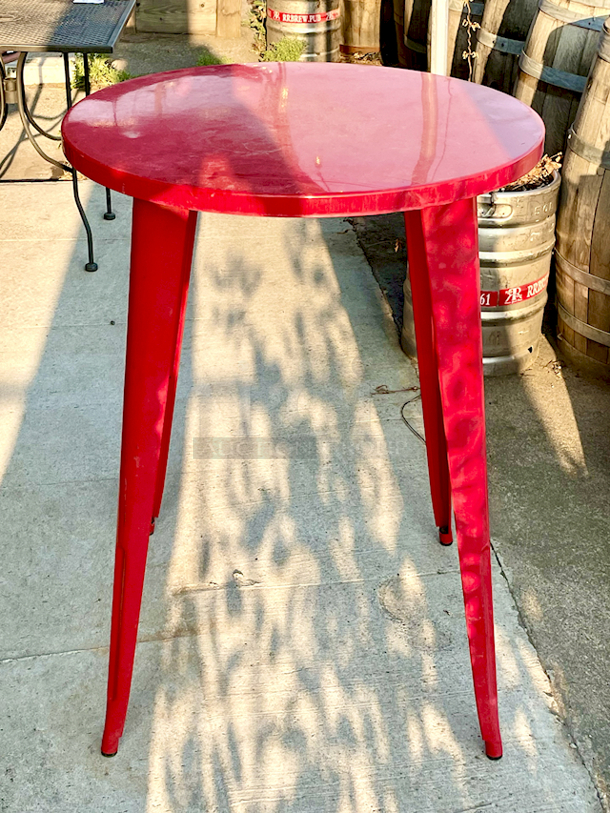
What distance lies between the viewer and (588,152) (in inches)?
130

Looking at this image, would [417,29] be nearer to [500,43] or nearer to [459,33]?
[459,33]

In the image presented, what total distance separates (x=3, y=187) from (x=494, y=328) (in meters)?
2.97

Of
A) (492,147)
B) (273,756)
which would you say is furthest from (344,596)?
(492,147)

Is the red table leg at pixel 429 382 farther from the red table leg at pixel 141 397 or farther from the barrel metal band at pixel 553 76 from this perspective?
the barrel metal band at pixel 553 76

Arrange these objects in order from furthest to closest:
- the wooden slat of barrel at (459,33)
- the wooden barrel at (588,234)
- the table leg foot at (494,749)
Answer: the wooden slat of barrel at (459,33) → the wooden barrel at (588,234) → the table leg foot at (494,749)

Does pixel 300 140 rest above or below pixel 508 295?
above

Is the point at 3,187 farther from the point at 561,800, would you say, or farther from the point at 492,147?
the point at 561,800

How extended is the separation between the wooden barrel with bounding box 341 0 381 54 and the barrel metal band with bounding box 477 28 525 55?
3302 mm

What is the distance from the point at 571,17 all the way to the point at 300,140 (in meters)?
2.36

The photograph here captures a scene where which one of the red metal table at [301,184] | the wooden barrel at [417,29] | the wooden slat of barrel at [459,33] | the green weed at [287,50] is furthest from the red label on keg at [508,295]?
the green weed at [287,50]

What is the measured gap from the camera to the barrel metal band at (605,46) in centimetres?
312

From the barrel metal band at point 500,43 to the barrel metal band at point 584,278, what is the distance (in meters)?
1.28

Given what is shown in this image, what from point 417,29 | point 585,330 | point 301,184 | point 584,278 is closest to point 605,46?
point 584,278

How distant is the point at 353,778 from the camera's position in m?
2.03
